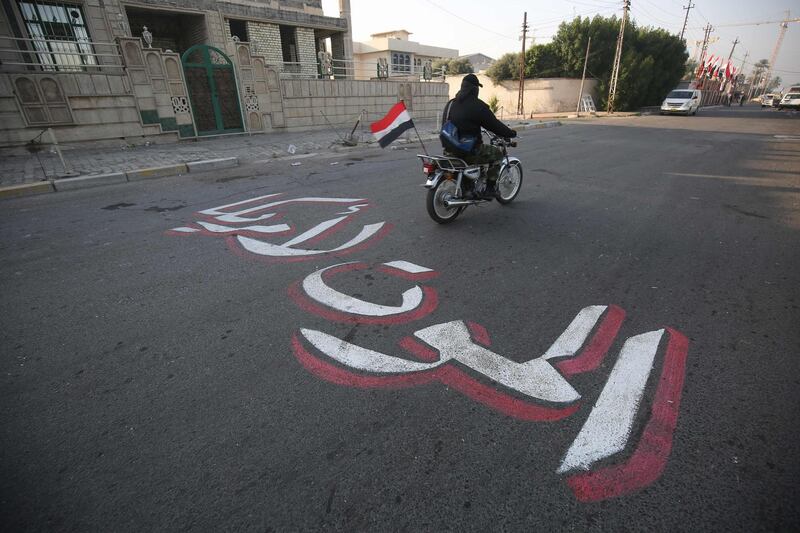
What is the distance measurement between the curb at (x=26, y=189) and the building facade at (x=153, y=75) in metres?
4.56

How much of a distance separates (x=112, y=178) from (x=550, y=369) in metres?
9.87

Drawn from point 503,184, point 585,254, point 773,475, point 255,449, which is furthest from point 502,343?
point 503,184

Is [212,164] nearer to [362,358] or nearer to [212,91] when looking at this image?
[212,91]

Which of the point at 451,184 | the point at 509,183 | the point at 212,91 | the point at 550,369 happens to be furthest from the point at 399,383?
the point at 212,91

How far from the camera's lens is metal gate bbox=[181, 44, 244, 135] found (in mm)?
13320

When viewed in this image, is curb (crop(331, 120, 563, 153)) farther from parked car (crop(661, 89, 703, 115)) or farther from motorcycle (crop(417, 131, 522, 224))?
parked car (crop(661, 89, 703, 115))

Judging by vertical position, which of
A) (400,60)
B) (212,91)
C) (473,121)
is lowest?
(473,121)

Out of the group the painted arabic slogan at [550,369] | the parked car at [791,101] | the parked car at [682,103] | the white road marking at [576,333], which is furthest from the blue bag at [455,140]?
the parked car at [791,101]

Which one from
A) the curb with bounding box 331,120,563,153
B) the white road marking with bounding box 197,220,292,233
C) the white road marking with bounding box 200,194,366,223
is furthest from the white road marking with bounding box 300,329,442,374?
the curb with bounding box 331,120,563,153

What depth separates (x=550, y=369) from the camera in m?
2.47

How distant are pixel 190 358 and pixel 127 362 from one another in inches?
17.0

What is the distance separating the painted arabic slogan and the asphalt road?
A: 2cm

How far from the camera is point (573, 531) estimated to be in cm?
158

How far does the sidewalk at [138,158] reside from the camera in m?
8.09
